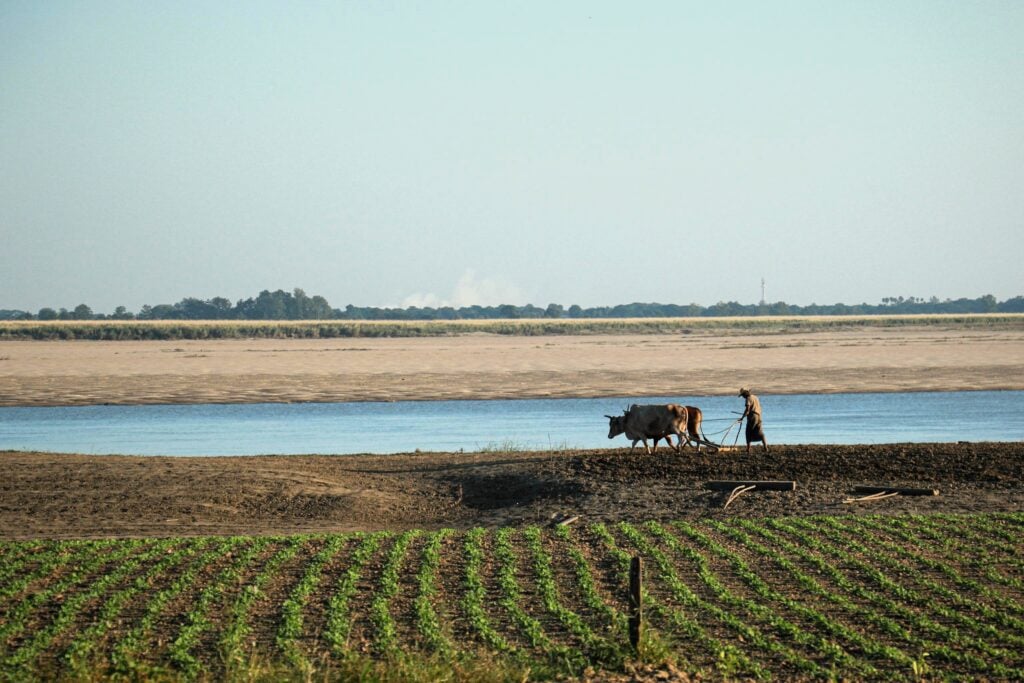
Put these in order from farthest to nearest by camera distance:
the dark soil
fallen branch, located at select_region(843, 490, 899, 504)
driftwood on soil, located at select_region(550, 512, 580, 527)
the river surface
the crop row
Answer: the river surface, fallen branch, located at select_region(843, 490, 899, 504), the dark soil, driftwood on soil, located at select_region(550, 512, 580, 527), the crop row

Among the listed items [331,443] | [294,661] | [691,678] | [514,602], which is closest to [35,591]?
[294,661]

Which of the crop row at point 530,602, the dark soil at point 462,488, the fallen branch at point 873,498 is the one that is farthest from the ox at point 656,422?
the crop row at point 530,602

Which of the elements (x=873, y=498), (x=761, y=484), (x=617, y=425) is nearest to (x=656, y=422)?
(x=617, y=425)

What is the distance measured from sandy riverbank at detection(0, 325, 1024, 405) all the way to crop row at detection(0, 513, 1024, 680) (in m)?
29.2

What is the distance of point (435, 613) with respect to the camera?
12328mm

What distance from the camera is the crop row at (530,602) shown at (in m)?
10.7

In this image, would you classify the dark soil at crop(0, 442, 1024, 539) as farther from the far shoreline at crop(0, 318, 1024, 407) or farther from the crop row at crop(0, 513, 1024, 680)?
the far shoreline at crop(0, 318, 1024, 407)

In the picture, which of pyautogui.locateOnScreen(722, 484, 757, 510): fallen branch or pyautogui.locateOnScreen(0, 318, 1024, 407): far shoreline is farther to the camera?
pyautogui.locateOnScreen(0, 318, 1024, 407): far shoreline

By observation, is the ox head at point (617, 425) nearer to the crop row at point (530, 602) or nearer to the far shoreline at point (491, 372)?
the crop row at point (530, 602)

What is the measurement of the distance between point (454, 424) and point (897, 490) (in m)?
19.1

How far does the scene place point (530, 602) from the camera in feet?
41.8

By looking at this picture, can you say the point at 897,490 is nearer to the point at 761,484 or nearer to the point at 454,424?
the point at 761,484

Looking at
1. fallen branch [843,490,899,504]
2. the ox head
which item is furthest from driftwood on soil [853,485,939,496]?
the ox head

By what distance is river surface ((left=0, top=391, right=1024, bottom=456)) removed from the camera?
30.1 metres
